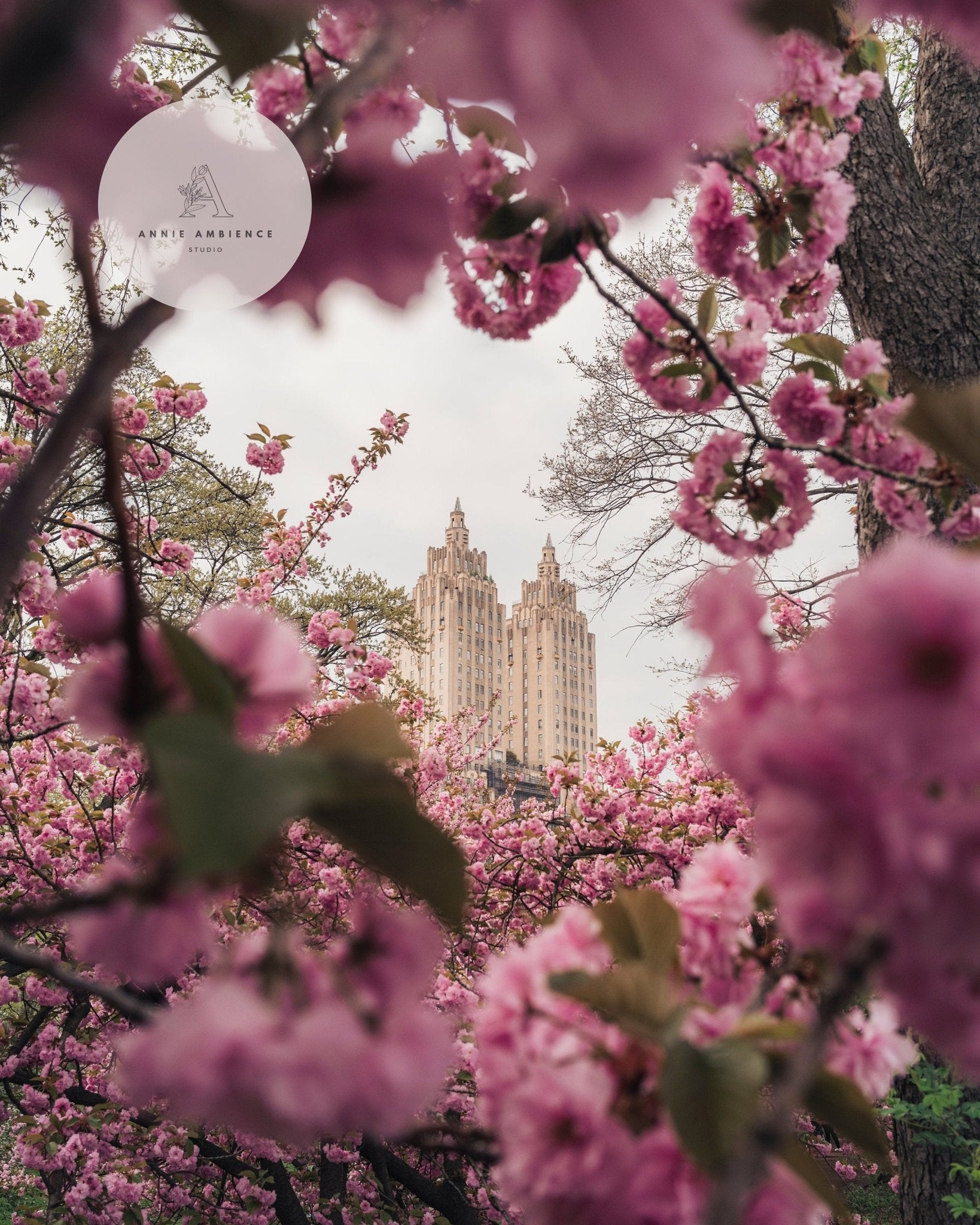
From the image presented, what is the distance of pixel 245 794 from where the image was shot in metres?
0.32

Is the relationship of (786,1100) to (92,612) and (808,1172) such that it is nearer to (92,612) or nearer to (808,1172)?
(808,1172)

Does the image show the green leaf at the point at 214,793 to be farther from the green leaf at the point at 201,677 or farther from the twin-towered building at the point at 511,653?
the twin-towered building at the point at 511,653

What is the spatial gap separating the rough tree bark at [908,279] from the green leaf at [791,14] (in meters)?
2.73

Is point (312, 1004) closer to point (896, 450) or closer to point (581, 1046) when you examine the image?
point (581, 1046)

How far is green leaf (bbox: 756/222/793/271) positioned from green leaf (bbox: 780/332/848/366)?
0.49 ft

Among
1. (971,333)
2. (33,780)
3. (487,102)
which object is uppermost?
(971,333)

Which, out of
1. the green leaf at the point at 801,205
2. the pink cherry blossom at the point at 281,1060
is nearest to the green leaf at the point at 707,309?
the green leaf at the point at 801,205

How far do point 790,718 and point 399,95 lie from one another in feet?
3.65

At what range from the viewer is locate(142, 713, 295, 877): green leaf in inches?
11.7

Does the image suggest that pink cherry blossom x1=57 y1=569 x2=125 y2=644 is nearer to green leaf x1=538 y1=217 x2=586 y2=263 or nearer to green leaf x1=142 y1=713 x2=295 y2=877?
green leaf x1=142 y1=713 x2=295 y2=877

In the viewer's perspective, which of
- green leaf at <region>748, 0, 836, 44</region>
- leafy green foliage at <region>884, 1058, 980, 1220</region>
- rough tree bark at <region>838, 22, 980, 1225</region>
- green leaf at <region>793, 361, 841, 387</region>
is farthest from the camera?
rough tree bark at <region>838, 22, 980, 1225</region>

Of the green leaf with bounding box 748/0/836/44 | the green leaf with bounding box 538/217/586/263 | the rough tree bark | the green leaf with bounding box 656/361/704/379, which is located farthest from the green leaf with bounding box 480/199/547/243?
the rough tree bark

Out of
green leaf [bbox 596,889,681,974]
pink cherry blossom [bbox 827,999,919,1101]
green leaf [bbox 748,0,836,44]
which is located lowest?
pink cherry blossom [bbox 827,999,919,1101]

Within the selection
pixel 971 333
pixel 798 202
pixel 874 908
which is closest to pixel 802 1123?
pixel 971 333
